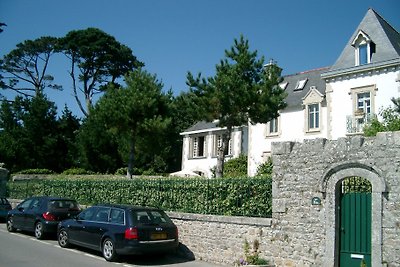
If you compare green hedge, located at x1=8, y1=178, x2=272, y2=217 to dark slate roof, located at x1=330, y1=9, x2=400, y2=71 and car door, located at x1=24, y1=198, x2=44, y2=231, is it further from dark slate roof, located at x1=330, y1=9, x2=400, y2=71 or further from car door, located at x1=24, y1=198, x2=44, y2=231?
dark slate roof, located at x1=330, y1=9, x2=400, y2=71

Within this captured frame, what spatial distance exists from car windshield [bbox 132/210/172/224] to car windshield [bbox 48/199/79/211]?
5.68 meters

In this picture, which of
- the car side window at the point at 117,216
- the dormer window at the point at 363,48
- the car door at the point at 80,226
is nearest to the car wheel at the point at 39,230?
the car door at the point at 80,226

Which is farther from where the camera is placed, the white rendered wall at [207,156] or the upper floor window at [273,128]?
the white rendered wall at [207,156]

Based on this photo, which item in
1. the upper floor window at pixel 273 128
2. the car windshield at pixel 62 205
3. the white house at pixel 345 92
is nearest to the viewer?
the car windshield at pixel 62 205

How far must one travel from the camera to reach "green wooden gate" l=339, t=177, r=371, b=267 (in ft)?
30.6

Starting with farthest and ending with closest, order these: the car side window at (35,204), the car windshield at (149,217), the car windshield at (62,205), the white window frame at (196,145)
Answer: the white window frame at (196,145), the car side window at (35,204), the car windshield at (62,205), the car windshield at (149,217)

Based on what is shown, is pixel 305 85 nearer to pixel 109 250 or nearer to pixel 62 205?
pixel 62 205

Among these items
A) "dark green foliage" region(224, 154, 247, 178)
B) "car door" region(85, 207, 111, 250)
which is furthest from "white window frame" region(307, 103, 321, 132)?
"car door" region(85, 207, 111, 250)

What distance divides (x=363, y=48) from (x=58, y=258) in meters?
24.0

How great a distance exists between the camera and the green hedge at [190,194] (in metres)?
11.6

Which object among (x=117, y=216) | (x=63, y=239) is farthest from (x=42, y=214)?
(x=117, y=216)

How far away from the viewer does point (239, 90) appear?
18.9 m

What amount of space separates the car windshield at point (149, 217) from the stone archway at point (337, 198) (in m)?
4.82

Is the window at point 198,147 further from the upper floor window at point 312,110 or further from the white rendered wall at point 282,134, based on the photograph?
the upper floor window at point 312,110
